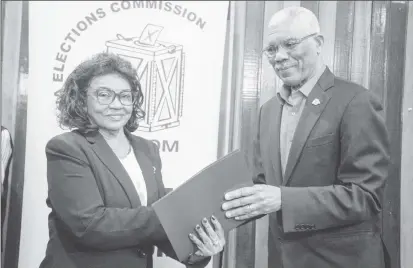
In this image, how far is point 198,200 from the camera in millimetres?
1274

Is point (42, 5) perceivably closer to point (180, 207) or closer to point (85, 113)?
point (85, 113)

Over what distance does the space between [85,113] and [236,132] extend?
2.59 feet

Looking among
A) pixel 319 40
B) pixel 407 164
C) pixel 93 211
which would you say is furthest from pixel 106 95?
pixel 407 164

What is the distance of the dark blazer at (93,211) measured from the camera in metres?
1.33

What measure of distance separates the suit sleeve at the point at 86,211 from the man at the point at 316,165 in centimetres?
29

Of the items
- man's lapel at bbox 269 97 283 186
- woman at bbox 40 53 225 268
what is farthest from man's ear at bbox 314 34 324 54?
woman at bbox 40 53 225 268

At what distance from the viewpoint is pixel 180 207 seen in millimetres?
1255

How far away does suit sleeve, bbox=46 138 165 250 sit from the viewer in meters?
1.32

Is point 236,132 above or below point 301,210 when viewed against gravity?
above

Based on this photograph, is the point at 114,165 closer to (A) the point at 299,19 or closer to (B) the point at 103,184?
(B) the point at 103,184

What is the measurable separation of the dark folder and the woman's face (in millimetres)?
398

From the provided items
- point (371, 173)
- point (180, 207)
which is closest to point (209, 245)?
point (180, 207)

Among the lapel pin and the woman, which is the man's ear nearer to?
the lapel pin

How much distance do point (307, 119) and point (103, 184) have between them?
715 mm
